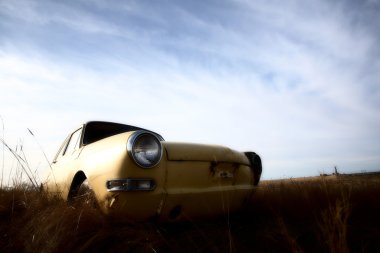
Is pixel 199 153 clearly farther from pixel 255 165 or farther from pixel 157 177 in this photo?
pixel 255 165

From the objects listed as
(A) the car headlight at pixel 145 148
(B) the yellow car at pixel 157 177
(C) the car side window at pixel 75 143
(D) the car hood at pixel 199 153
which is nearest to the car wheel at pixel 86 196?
(B) the yellow car at pixel 157 177

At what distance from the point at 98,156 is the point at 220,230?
3.89 feet

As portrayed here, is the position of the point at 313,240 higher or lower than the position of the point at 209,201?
lower

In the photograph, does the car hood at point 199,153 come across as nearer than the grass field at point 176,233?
No

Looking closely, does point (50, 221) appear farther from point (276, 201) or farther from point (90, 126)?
point (276, 201)

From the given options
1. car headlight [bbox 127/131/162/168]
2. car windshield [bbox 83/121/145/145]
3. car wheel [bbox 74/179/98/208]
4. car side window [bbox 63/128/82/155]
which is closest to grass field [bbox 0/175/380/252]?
car wheel [bbox 74/179/98/208]

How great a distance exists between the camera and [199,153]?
2576mm

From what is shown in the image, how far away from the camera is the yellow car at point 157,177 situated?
6.89 feet

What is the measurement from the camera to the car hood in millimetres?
2418

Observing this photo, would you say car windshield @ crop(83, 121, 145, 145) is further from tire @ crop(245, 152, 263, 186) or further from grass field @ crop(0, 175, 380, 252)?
tire @ crop(245, 152, 263, 186)

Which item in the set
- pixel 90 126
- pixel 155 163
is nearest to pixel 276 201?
pixel 155 163

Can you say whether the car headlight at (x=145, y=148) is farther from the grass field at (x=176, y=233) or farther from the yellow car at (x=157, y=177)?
the grass field at (x=176, y=233)

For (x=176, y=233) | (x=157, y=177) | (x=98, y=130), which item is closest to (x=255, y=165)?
(x=176, y=233)

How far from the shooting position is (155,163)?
2182mm
